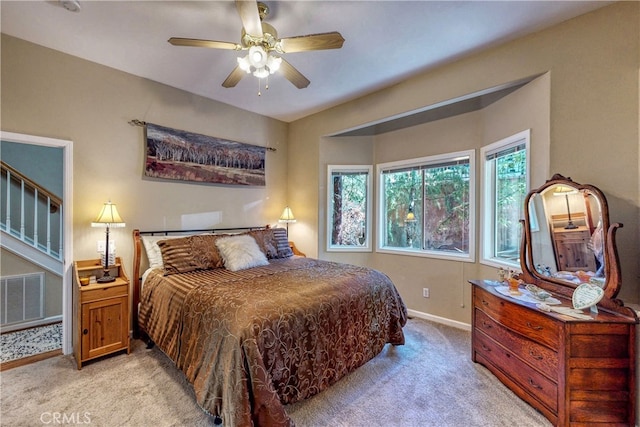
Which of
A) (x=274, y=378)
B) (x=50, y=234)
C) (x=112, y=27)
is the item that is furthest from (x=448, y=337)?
(x=50, y=234)

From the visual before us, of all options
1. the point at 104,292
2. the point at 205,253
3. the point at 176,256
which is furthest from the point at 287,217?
the point at 104,292

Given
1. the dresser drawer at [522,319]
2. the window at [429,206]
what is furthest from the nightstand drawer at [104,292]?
the dresser drawer at [522,319]

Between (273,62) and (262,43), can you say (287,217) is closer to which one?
(273,62)

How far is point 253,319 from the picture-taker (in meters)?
1.72

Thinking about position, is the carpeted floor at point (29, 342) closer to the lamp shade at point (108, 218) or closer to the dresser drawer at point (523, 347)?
the lamp shade at point (108, 218)

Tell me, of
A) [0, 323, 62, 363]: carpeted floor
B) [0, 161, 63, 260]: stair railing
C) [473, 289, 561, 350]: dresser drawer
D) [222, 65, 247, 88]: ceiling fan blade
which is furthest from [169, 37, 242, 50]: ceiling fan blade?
[0, 323, 62, 363]: carpeted floor

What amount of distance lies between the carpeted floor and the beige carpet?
359 mm

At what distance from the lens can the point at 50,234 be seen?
12.3 feet

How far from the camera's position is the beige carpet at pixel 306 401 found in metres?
1.87

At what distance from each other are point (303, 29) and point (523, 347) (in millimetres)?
3108

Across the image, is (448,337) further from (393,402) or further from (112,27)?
(112,27)

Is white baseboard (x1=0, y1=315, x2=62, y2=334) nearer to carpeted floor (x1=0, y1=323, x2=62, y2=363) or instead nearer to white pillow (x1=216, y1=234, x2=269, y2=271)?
carpeted floor (x1=0, y1=323, x2=62, y2=363)

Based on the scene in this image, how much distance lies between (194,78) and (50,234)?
2.95m

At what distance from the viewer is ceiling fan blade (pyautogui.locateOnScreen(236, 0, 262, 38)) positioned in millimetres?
1671
